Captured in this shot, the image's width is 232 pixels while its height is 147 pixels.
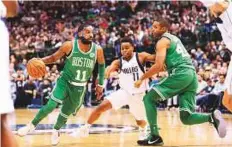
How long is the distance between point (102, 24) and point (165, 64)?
553 inches

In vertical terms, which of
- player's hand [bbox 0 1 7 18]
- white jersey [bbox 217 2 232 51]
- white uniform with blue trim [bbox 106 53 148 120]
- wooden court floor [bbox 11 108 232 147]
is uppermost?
white jersey [bbox 217 2 232 51]

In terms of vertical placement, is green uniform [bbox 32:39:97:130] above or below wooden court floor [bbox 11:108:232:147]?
above

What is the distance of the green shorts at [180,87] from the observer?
740 centimetres

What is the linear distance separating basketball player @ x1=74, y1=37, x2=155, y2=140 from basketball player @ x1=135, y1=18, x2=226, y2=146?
0.64m

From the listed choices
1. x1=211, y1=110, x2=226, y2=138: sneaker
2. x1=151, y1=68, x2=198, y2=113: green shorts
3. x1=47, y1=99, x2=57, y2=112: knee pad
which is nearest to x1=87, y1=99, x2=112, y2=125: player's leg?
x1=47, y1=99, x2=57, y2=112: knee pad

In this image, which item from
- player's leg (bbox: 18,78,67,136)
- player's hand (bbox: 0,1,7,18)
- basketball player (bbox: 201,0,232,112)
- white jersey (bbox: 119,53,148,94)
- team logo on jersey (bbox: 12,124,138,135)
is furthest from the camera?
team logo on jersey (bbox: 12,124,138,135)

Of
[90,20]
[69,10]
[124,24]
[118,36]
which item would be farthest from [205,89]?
[69,10]

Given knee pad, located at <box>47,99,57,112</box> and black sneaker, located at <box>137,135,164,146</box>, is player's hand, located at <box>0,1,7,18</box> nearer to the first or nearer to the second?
knee pad, located at <box>47,99,57,112</box>

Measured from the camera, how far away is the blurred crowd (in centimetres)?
1633

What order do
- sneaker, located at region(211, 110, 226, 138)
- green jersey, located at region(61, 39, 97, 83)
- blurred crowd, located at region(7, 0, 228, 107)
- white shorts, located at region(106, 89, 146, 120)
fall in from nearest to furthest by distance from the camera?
1. sneaker, located at region(211, 110, 226, 138)
2. green jersey, located at region(61, 39, 97, 83)
3. white shorts, located at region(106, 89, 146, 120)
4. blurred crowd, located at region(7, 0, 228, 107)

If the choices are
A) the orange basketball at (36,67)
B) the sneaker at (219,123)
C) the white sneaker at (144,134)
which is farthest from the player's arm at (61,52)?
the sneaker at (219,123)

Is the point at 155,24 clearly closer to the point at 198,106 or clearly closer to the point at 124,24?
the point at 198,106

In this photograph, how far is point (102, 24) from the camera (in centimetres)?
2153

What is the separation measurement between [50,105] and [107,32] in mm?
13550
